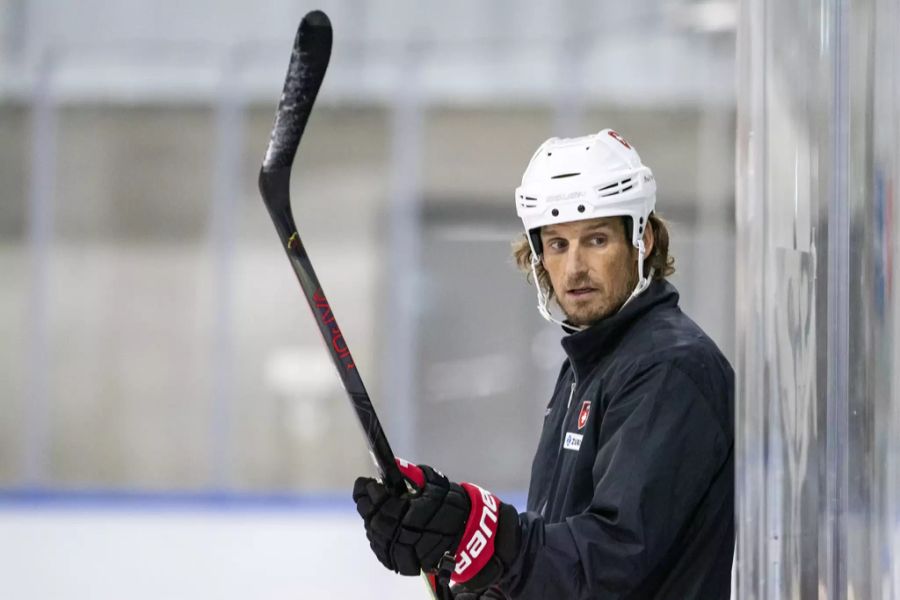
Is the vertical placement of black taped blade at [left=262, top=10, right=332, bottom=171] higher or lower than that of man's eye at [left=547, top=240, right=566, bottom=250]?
higher

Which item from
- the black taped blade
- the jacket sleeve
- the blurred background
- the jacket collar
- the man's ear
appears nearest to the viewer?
the jacket sleeve

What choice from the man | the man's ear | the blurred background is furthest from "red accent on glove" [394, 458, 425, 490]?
the blurred background

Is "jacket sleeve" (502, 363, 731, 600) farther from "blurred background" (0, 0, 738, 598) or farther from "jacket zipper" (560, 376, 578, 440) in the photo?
"blurred background" (0, 0, 738, 598)

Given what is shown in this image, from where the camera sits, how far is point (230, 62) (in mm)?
6680

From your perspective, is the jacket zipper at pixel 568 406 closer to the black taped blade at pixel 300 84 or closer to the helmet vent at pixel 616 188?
the helmet vent at pixel 616 188

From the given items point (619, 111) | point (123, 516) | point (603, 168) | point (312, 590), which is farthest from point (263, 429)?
point (603, 168)

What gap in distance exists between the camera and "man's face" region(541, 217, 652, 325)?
157cm

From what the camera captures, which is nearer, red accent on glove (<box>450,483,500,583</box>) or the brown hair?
red accent on glove (<box>450,483,500,583</box>)

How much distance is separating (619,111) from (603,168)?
5.09 m

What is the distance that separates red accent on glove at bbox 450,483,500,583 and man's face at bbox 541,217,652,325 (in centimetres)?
32

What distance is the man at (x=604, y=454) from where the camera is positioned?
134cm

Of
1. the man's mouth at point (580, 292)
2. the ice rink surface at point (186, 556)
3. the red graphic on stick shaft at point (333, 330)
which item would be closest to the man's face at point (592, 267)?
the man's mouth at point (580, 292)

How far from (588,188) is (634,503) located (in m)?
0.41

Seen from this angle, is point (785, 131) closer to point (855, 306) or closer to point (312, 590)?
point (855, 306)
